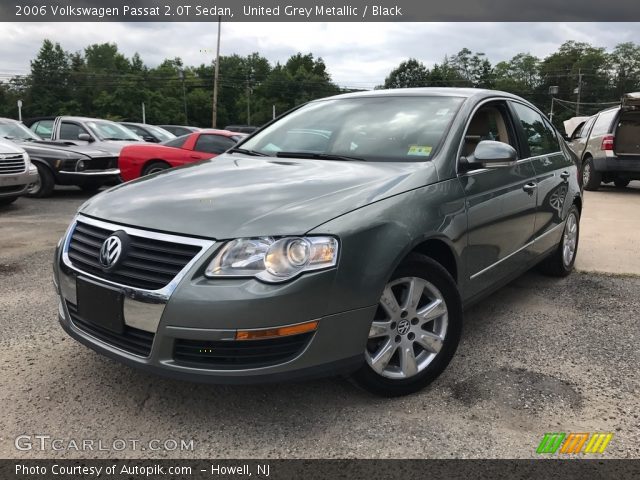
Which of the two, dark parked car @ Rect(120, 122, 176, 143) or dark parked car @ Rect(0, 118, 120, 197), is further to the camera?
dark parked car @ Rect(120, 122, 176, 143)

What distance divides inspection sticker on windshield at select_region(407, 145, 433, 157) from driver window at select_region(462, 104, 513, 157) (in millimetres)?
256

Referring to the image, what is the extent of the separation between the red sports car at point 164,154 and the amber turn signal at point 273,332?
699cm

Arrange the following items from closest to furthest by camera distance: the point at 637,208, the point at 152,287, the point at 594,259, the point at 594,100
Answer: the point at 152,287, the point at 594,259, the point at 637,208, the point at 594,100

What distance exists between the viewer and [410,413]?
2.46 meters

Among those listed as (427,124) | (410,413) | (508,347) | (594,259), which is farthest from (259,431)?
(594,259)

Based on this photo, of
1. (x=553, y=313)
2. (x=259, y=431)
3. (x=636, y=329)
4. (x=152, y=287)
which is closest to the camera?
(x=152, y=287)

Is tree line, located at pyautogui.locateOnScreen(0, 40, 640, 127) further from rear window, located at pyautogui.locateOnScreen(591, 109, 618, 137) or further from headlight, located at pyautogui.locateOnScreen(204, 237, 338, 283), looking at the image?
headlight, located at pyautogui.locateOnScreen(204, 237, 338, 283)

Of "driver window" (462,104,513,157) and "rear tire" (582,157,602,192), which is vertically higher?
"driver window" (462,104,513,157)

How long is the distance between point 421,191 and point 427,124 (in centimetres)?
69

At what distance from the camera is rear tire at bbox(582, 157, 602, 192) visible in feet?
38.5

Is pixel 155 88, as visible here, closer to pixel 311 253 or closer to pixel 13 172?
pixel 13 172

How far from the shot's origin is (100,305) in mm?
2303

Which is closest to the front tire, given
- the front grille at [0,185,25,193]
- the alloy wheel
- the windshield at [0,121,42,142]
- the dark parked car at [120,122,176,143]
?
the alloy wheel

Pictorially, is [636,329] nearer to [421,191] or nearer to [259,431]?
[421,191]
